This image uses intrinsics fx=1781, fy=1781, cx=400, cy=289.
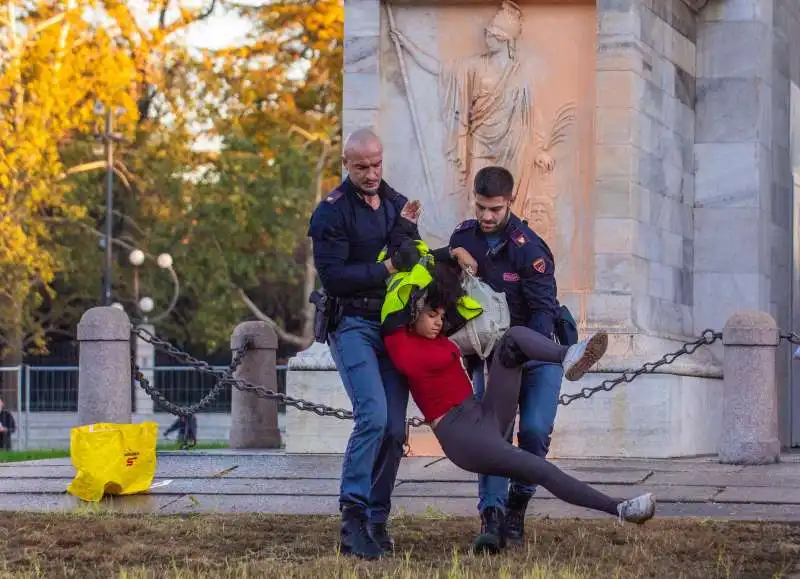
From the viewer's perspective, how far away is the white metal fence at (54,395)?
1105 inches

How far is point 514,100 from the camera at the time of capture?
14.1 meters

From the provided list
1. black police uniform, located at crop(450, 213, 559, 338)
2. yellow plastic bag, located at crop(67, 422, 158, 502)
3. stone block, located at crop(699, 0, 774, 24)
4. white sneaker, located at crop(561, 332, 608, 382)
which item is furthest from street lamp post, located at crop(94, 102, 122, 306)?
white sneaker, located at crop(561, 332, 608, 382)

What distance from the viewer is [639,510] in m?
7.49

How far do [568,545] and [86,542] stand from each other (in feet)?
7.45

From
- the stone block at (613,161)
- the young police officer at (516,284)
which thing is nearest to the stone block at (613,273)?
the stone block at (613,161)

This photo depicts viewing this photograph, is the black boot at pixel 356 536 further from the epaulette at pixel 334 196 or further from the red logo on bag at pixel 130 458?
the red logo on bag at pixel 130 458

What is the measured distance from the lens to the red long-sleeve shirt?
7910 mm

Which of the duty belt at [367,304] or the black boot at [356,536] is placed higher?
the duty belt at [367,304]

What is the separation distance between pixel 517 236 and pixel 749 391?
516cm

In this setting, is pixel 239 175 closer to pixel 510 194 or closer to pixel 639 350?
pixel 639 350

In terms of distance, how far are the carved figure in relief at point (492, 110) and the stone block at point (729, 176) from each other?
2.16m

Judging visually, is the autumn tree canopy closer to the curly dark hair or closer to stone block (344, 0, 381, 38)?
stone block (344, 0, 381, 38)

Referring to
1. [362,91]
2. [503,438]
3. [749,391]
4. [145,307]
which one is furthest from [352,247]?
[145,307]

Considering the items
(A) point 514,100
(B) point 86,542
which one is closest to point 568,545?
(B) point 86,542
